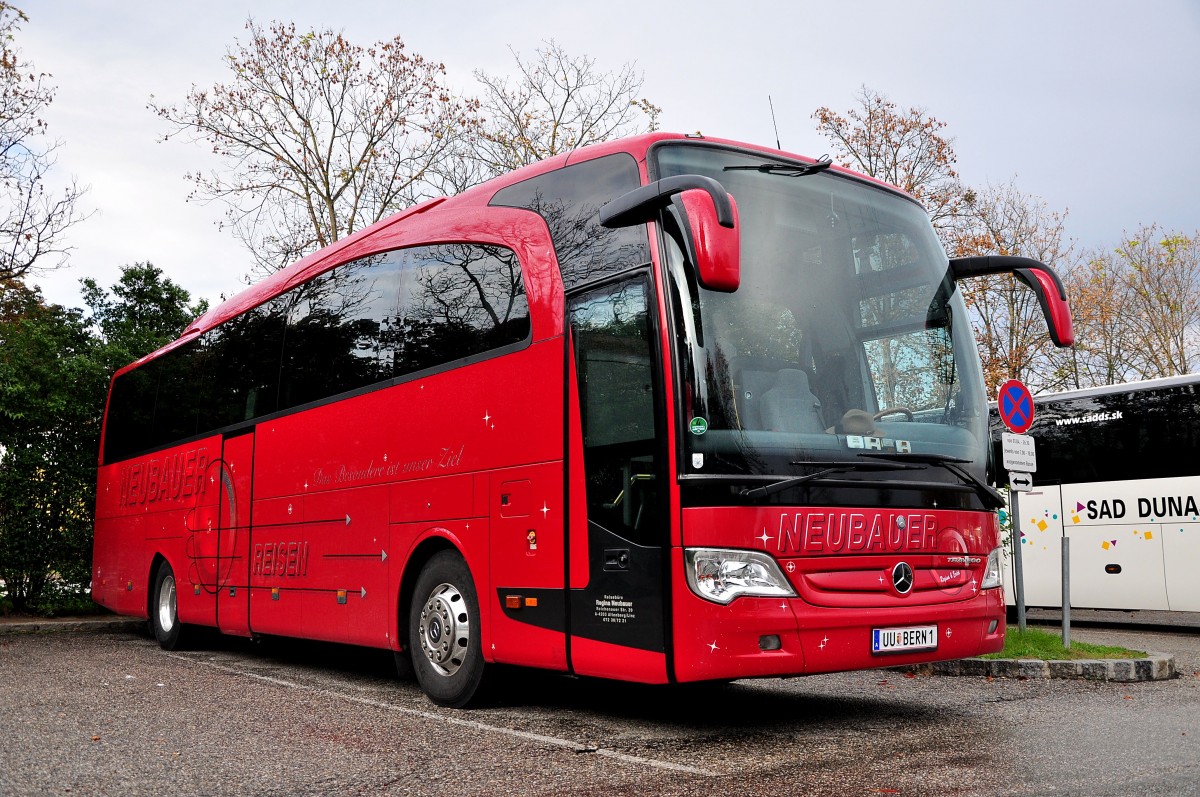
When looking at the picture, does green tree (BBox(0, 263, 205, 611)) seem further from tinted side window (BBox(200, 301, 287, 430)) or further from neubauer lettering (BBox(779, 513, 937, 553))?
neubauer lettering (BBox(779, 513, 937, 553))

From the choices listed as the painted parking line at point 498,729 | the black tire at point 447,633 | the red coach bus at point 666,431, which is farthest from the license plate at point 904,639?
the black tire at point 447,633

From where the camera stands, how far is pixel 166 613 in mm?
13492

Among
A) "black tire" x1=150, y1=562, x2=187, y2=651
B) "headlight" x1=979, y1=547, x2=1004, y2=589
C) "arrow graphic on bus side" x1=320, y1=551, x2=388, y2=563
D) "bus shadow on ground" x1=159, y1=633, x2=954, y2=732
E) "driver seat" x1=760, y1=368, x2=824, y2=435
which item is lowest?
"bus shadow on ground" x1=159, y1=633, x2=954, y2=732

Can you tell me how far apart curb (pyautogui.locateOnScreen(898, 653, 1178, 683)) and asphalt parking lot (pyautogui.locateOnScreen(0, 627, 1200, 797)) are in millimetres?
189

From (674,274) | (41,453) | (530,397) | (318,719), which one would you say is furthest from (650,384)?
(41,453)

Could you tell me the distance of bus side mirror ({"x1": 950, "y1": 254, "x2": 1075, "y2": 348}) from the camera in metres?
7.76

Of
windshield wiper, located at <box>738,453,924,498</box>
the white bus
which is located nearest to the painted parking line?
windshield wiper, located at <box>738,453,924,498</box>

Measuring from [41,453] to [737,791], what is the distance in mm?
14117

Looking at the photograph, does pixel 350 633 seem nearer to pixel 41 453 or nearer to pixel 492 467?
pixel 492 467

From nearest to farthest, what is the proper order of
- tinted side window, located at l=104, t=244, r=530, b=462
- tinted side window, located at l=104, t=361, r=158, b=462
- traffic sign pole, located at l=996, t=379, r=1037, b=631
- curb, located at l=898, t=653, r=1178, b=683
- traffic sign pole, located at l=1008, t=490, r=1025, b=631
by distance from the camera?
tinted side window, located at l=104, t=244, r=530, b=462 → curb, located at l=898, t=653, r=1178, b=683 → traffic sign pole, located at l=996, t=379, r=1037, b=631 → traffic sign pole, located at l=1008, t=490, r=1025, b=631 → tinted side window, located at l=104, t=361, r=158, b=462

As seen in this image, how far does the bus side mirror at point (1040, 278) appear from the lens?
7.76 meters

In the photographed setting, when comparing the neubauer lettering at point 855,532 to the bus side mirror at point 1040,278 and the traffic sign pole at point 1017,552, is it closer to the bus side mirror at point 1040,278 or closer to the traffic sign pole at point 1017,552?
the bus side mirror at point 1040,278

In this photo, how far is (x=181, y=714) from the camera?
25.6ft

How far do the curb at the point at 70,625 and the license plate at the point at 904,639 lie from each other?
12267mm
